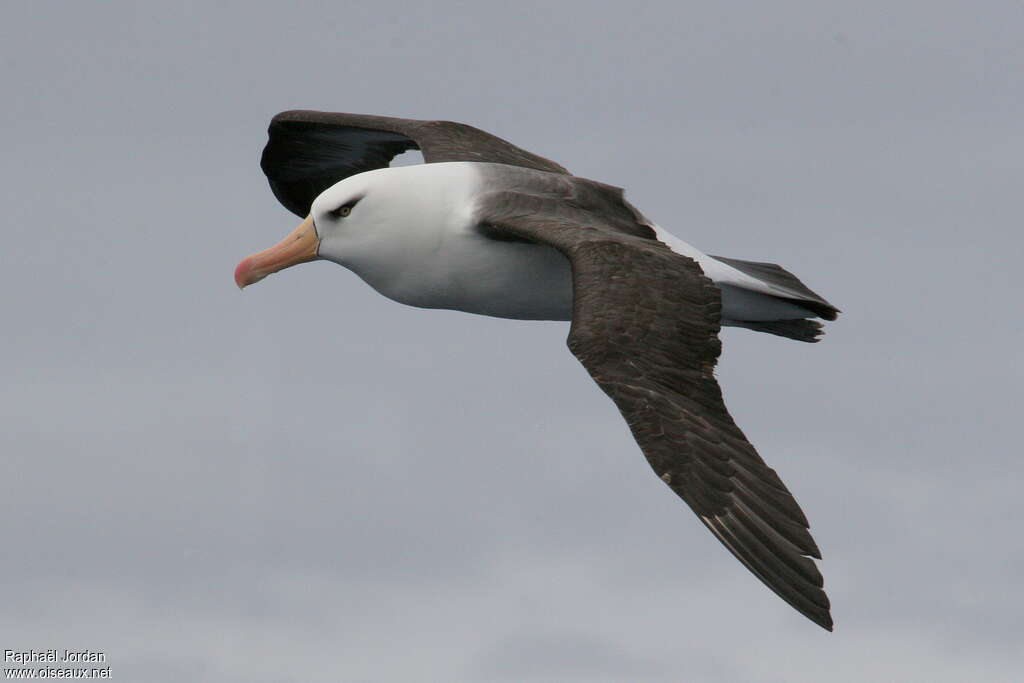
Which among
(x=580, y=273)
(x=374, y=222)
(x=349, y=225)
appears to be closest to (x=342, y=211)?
(x=349, y=225)

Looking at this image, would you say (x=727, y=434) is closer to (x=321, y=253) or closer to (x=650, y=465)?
(x=650, y=465)

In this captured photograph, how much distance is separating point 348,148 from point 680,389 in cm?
524

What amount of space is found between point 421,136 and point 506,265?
7.93ft

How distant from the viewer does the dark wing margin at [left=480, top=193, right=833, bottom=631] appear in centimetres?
887

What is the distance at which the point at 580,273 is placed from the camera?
9.90 metres

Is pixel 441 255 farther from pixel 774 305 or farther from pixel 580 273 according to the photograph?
pixel 774 305

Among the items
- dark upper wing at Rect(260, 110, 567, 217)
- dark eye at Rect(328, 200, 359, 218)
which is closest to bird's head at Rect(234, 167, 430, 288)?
dark eye at Rect(328, 200, 359, 218)

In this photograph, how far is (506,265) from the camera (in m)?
11.0

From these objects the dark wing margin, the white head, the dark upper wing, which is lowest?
the dark wing margin

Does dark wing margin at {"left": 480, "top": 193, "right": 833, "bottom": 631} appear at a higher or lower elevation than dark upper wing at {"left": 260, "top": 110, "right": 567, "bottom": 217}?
lower

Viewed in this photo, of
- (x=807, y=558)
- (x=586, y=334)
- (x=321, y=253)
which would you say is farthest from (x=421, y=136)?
(x=807, y=558)

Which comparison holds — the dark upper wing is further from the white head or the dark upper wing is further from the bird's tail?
the bird's tail

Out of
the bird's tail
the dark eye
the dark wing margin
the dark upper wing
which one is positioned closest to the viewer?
the dark wing margin

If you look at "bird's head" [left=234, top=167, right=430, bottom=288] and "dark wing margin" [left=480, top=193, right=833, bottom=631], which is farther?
"bird's head" [left=234, top=167, right=430, bottom=288]
